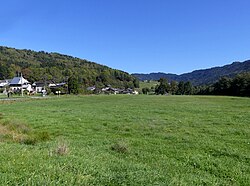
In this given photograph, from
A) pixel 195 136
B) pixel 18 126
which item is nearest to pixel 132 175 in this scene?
pixel 195 136

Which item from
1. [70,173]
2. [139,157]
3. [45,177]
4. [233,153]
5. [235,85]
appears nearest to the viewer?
[45,177]

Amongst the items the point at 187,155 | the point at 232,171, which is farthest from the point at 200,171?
the point at 187,155

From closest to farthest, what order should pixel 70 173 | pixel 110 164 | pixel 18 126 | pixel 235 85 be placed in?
pixel 70 173
pixel 110 164
pixel 18 126
pixel 235 85

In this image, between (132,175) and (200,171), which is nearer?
(132,175)

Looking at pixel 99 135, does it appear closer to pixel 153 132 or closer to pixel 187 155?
pixel 153 132

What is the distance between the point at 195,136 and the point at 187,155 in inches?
201

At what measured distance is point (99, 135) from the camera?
1789 cm

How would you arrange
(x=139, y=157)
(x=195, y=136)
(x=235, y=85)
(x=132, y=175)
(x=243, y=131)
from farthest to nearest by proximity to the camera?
1. (x=235, y=85)
2. (x=243, y=131)
3. (x=195, y=136)
4. (x=139, y=157)
5. (x=132, y=175)

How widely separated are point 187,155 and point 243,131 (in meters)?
8.29

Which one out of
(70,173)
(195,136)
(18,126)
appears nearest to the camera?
(70,173)

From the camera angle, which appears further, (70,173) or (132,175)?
(132,175)

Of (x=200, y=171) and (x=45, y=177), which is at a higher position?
(x=45, y=177)

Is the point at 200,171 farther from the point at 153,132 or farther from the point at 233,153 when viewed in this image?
the point at 153,132

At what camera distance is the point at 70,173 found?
7.48 meters
